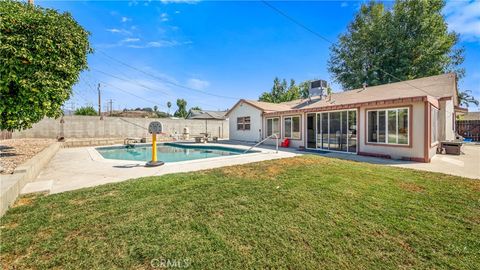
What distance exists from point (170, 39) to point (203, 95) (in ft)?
70.7

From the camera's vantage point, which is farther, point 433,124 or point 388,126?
point 433,124

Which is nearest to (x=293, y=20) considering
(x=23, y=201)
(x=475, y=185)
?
(x=475, y=185)

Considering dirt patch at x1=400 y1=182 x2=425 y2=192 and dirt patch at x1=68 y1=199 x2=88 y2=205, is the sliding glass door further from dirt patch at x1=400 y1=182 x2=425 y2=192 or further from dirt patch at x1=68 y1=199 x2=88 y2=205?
dirt patch at x1=68 y1=199 x2=88 y2=205

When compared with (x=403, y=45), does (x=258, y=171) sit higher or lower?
lower

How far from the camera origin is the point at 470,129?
20.7 meters

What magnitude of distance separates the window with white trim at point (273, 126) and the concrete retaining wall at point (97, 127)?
1068 cm

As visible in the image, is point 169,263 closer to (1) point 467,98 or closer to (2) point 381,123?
(2) point 381,123

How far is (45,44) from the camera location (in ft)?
19.7

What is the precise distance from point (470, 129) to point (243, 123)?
22924 millimetres

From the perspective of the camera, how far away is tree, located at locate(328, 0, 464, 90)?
21000 millimetres

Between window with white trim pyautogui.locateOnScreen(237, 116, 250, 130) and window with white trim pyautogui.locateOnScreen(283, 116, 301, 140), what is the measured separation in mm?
4326

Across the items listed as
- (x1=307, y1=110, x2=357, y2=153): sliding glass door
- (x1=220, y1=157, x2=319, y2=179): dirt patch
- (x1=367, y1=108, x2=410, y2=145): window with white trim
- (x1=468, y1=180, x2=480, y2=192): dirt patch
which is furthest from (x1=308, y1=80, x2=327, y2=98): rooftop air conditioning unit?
(x1=468, y1=180, x2=480, y2=192): dirt patch

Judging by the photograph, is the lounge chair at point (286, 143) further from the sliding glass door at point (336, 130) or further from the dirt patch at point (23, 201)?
the dirt patch at point (23, 201)

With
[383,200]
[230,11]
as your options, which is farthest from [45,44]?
[383,200]
